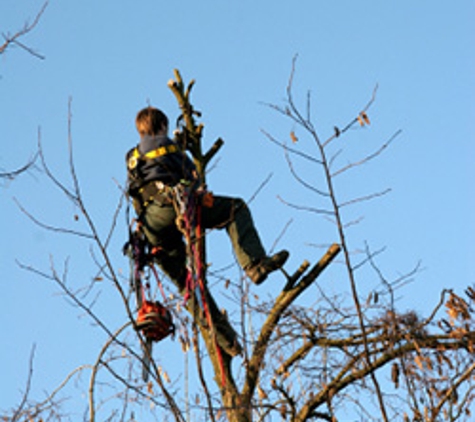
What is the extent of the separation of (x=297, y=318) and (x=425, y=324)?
639 millimetres

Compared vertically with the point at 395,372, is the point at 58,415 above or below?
above

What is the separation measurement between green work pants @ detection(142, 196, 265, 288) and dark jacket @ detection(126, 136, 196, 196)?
138mm

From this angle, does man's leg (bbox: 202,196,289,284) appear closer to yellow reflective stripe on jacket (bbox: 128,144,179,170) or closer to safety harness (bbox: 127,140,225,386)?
safety harness (bbox: 127,140,225,386)

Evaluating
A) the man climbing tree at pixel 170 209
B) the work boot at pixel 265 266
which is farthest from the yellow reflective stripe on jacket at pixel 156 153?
the work boot at pixel 265 266

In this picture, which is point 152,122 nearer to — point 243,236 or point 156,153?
point 156,153

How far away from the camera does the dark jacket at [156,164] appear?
5.98 meters

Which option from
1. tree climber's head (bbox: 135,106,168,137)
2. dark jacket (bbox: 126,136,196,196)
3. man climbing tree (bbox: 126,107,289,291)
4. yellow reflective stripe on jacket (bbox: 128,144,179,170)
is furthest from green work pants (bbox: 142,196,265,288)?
tree climber's head (bbox: 135,106,168,137)

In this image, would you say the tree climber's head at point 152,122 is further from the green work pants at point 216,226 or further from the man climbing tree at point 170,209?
the green work pants at point 216,226

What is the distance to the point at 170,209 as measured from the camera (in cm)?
596

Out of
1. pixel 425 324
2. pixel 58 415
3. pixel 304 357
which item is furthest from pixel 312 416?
pixel 58 415

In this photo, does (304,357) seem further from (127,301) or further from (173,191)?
(127,301)

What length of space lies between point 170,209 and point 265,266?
0.60 metres

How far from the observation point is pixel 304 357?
5.68 metres

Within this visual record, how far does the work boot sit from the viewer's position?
5859 millimetres
